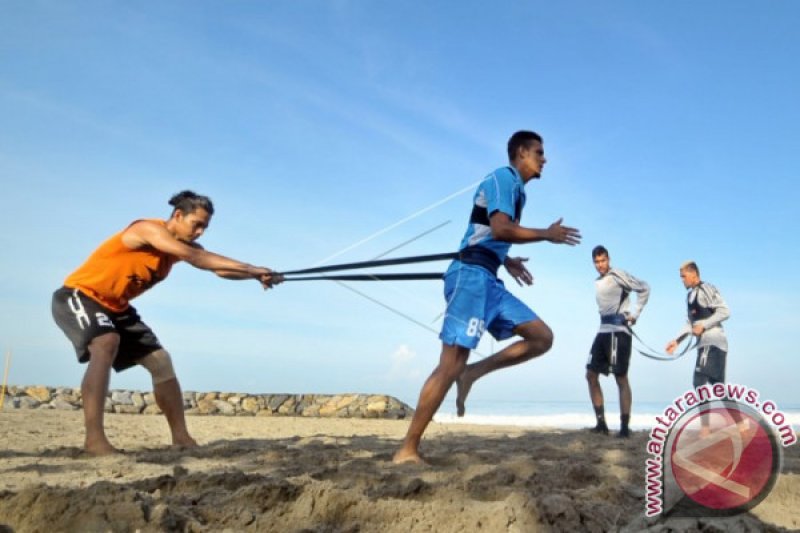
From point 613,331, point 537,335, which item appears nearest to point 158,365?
point 537,335

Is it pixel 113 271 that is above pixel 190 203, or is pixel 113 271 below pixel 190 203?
below

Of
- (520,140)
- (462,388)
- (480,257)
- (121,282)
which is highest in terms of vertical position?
(520,140)

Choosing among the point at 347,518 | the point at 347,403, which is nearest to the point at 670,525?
the point at 347,518

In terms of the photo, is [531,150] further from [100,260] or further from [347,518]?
[100,260]

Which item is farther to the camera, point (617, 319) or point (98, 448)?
point (617, 319)

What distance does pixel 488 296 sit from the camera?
13.4 ft

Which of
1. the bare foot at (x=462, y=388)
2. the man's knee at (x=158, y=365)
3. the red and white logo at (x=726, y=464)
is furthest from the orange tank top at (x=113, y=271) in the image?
the red and white logo at (x=726, y=464)

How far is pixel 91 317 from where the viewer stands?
474 centimetres

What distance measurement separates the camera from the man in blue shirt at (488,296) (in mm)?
3957

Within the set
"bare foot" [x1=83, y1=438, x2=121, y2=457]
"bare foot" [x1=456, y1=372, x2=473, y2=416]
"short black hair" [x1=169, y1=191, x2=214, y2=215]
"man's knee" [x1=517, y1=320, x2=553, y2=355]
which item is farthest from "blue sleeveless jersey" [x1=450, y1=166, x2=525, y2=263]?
"bare foot" [x1=83, y1=438, x2=121, y2=457]

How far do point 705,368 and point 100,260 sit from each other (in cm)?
572

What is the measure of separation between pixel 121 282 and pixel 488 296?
266 cm

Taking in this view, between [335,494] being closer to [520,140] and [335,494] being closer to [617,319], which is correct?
[520,140]

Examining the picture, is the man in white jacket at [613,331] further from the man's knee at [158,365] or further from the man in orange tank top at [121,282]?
the man's knee at [158,365]
